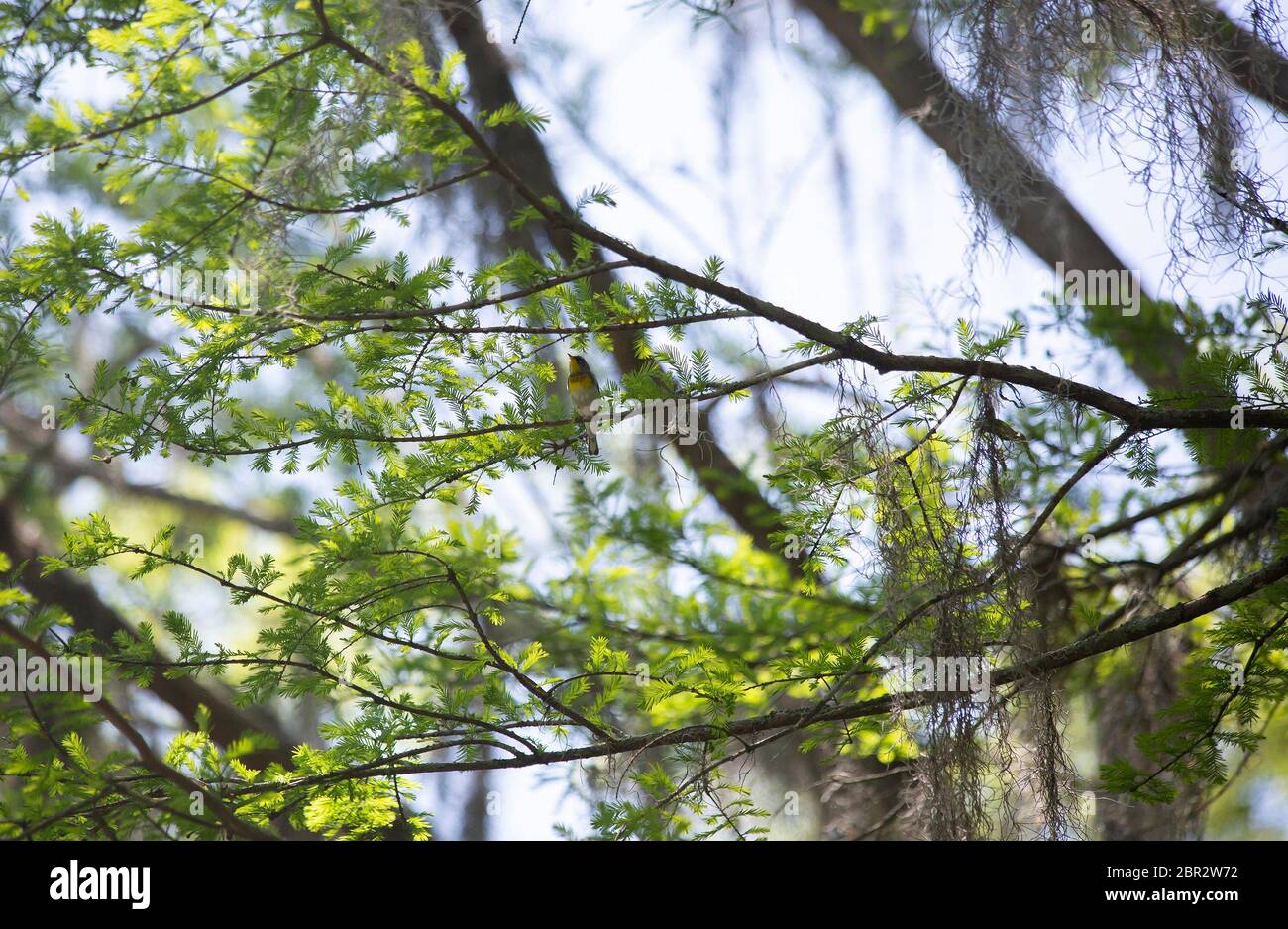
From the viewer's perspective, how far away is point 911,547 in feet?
10.3

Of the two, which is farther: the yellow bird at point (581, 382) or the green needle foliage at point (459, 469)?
the yellow bird at point (581, 382)

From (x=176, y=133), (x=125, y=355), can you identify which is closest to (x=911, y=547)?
(x=176, y=133)

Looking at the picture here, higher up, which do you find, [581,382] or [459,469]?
[581,382]

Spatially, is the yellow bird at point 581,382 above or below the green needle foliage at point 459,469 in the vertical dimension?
above

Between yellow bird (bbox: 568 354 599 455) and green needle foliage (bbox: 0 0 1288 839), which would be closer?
green needle foliage (bbox: 0 0 1288 839)

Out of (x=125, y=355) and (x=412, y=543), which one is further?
(x=125, y=355)

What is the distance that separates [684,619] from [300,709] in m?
5.04

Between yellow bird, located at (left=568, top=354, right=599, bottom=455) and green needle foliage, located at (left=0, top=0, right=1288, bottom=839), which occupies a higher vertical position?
yellow bird, located at (left=568, top=354, right=599, bottom=455)

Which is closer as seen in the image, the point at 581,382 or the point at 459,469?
the point at 459,469
